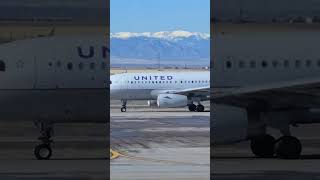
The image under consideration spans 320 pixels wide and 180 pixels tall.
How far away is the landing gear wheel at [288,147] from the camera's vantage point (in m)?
11.0

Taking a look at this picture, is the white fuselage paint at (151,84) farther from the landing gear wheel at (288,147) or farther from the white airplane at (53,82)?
the white airplane at (53,82)

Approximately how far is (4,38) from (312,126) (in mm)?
4492

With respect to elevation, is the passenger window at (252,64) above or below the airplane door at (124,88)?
below

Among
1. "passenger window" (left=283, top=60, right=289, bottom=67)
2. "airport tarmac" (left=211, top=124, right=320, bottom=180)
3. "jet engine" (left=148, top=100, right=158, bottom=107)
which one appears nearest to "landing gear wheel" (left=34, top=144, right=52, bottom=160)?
"airport tarmac" (left=211, top=124, right=320, bottom=180)

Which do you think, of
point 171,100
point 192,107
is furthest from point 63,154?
point 171,100

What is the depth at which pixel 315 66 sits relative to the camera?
33.8 ft

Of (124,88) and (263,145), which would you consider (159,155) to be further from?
(124,88)

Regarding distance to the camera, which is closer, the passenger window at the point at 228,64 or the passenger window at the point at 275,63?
the passenger window at the point at 228,64

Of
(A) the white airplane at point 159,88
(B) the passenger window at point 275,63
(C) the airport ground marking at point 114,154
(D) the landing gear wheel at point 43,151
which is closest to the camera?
(B) the passenger window at point 275,63

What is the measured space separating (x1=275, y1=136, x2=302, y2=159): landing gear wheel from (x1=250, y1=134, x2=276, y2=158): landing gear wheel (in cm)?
12

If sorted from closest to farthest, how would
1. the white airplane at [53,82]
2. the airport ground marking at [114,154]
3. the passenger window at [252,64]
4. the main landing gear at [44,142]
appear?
the white airplane at [53,82] → the passenger window at [252,64] → the main landing gear at [44,142] → the airport ground marking at [114,154]

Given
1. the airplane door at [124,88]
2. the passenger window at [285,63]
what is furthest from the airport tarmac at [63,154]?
the airplane door at [124,88]

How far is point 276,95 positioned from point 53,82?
9.96 feet

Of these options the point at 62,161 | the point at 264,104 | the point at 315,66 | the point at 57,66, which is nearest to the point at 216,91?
the point at 264,104
